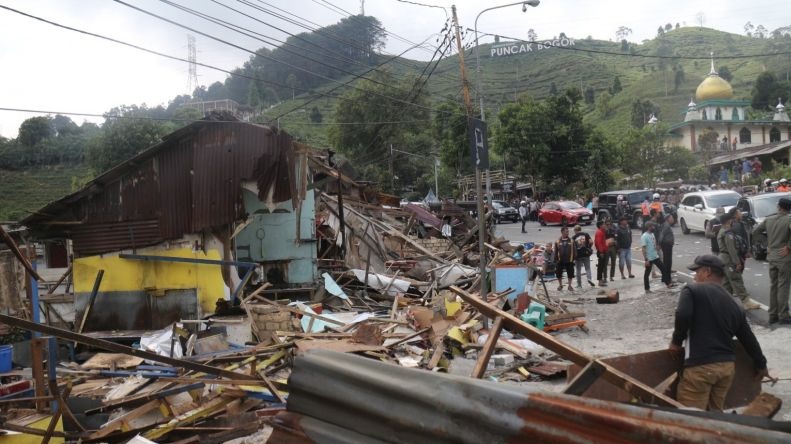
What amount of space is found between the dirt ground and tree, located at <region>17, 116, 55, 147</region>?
67841 millimetres

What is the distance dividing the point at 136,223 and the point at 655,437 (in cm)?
1256

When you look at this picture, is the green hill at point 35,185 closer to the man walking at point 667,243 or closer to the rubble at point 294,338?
the rubble at point 294,338

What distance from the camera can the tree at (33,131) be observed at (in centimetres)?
6562

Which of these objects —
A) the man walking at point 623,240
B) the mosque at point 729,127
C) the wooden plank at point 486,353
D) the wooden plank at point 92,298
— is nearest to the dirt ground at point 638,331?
the man walking at point 623,240

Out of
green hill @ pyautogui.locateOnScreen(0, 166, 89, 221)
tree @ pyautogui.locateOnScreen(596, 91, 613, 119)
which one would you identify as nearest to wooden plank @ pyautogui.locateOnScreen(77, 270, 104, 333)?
green hill @ pyautogui.locateOnScreen(0, 166, 89, 221)

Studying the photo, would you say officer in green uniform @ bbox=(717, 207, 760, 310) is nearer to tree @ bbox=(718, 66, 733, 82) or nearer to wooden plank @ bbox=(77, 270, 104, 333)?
wooden plank @ bbox=(77, 270, 104, 333)

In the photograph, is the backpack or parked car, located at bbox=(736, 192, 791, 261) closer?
the backpack

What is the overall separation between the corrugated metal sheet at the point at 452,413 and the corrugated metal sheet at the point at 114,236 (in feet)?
36.5

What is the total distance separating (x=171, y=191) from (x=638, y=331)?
31.8 feet

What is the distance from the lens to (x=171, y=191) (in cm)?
1286

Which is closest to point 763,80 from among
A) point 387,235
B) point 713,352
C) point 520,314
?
point 387,235

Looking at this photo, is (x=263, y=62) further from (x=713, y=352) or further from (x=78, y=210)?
(x=713, y=352)

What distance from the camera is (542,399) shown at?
2.00 m

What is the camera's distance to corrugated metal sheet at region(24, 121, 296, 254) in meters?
12.7
